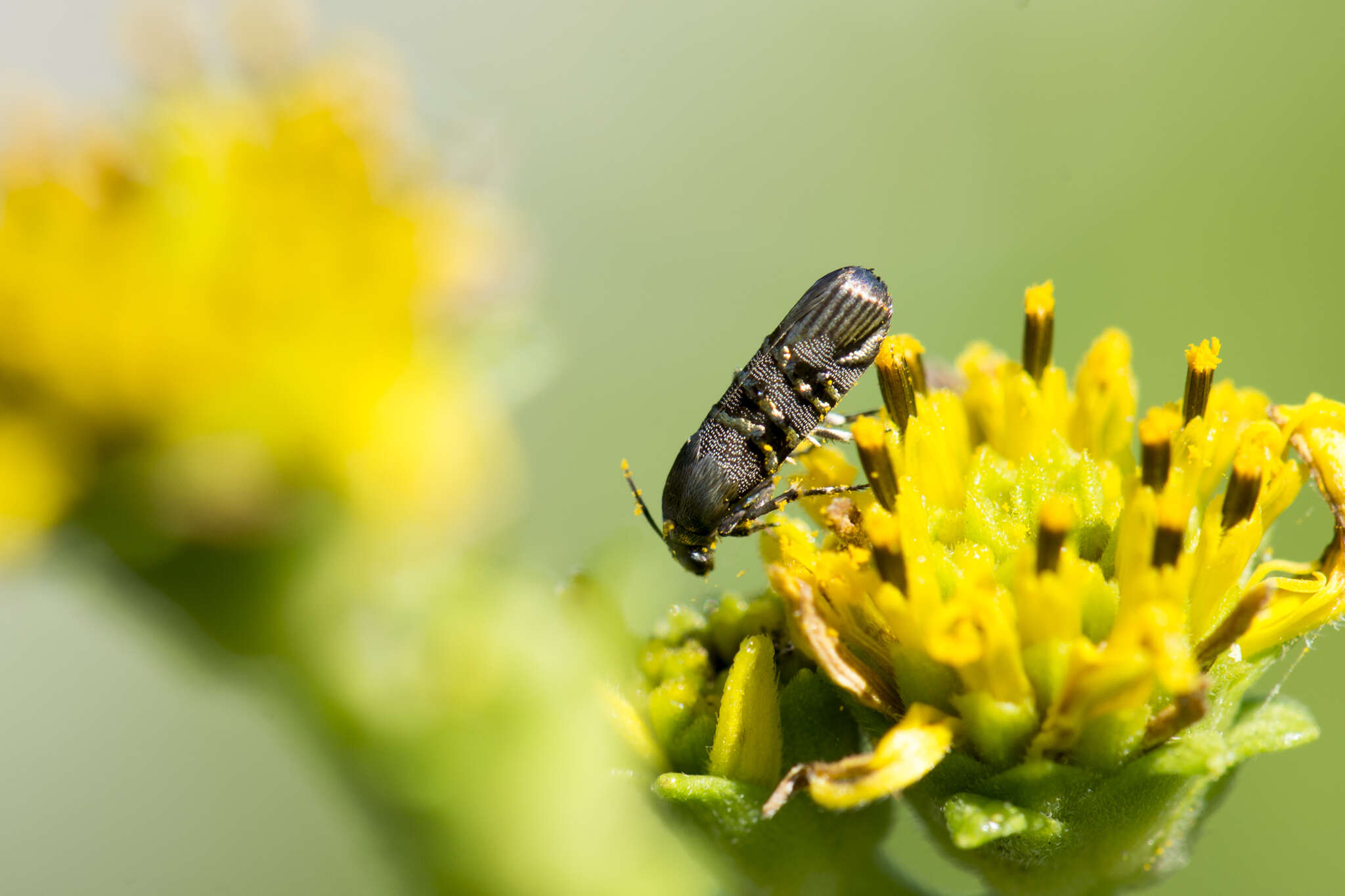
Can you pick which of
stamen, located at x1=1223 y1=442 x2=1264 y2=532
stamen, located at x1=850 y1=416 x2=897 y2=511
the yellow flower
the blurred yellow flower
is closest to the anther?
the yellow flower

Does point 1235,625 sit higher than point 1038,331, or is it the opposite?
point 1038,331

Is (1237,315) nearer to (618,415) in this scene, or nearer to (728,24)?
(618,415)

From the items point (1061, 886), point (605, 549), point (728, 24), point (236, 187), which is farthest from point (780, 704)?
point (728, 24)

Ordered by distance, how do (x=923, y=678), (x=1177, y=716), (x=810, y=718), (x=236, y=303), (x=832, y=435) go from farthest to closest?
1. (x=236, y=303)
2. (x=832, y=435)
3. (x=810, y=718)
4. (x=923, y=678)
5. (x=1177, y=716)

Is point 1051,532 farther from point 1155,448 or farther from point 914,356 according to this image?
point 914,356

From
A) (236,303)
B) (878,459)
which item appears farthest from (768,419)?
(236,303)

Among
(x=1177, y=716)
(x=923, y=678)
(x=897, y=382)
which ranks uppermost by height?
(x=897, y=382)
